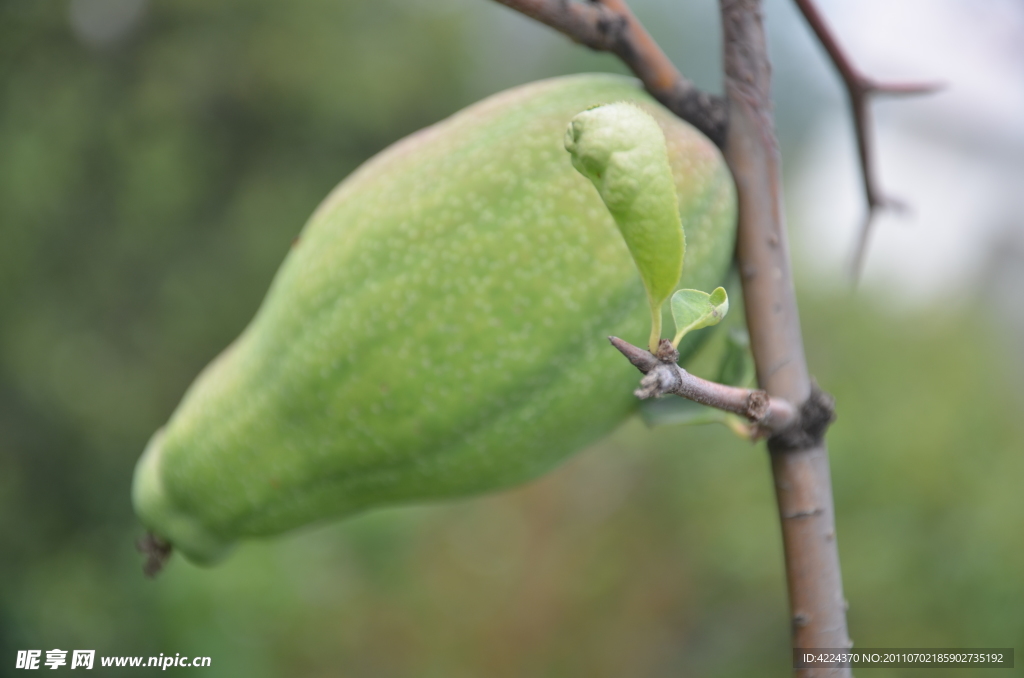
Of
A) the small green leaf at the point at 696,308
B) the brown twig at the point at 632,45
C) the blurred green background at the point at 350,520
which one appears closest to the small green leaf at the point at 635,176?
the small green leaf at the point at 696,308

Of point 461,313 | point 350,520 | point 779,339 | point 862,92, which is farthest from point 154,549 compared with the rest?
point 350,520

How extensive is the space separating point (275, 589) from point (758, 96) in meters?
1.59

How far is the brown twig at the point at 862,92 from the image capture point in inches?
16.3

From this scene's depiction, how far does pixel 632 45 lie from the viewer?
1.17 ft

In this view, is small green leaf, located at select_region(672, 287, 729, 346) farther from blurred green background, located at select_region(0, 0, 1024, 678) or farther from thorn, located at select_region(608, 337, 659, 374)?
blurred green background, located at select_region(0, 0, 1024, 678)

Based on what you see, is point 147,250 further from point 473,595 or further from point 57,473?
point 473,595

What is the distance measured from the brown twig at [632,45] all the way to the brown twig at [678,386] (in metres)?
0.17

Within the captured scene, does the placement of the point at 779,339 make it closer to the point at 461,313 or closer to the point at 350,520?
the point at 461,313

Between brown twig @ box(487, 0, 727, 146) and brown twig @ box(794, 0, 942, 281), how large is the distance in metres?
0.08

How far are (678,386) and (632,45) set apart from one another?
0.20 metres

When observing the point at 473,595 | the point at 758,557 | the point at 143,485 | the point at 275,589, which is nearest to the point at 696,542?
the point at 758,557

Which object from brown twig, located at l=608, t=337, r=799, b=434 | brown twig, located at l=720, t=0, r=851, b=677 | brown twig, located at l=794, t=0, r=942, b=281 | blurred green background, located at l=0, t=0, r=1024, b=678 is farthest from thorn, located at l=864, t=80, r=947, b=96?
blurred green background, located at l=0, t=0, r=1024, b=678

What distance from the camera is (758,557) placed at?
165 centimetres

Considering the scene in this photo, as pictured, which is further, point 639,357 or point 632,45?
point 632,45
